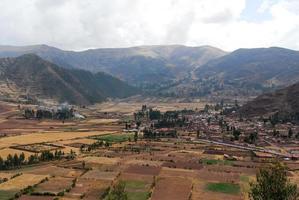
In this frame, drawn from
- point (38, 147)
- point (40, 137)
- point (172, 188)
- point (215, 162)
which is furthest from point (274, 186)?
point (40, 137)

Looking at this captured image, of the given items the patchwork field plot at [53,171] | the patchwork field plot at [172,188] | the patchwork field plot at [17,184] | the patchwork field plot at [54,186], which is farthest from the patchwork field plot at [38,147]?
the patchwork field plot at [172,188]

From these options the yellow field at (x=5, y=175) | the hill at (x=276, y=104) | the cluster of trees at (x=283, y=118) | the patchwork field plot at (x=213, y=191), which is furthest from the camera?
the hill at (x=276, y=104)

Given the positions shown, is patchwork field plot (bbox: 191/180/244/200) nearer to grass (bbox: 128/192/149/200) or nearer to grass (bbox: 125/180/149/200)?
grass (bbox: 128/192/149/200)

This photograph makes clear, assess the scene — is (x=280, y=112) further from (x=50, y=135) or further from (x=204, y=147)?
(x=50, y=135)

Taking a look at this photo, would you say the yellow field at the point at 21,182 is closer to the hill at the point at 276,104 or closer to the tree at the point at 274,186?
the tree at the point at 274,186

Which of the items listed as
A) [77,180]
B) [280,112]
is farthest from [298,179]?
[280,112]

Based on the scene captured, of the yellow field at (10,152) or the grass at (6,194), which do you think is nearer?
the grass at (6,194)

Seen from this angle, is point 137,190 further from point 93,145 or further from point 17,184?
point 93,145
